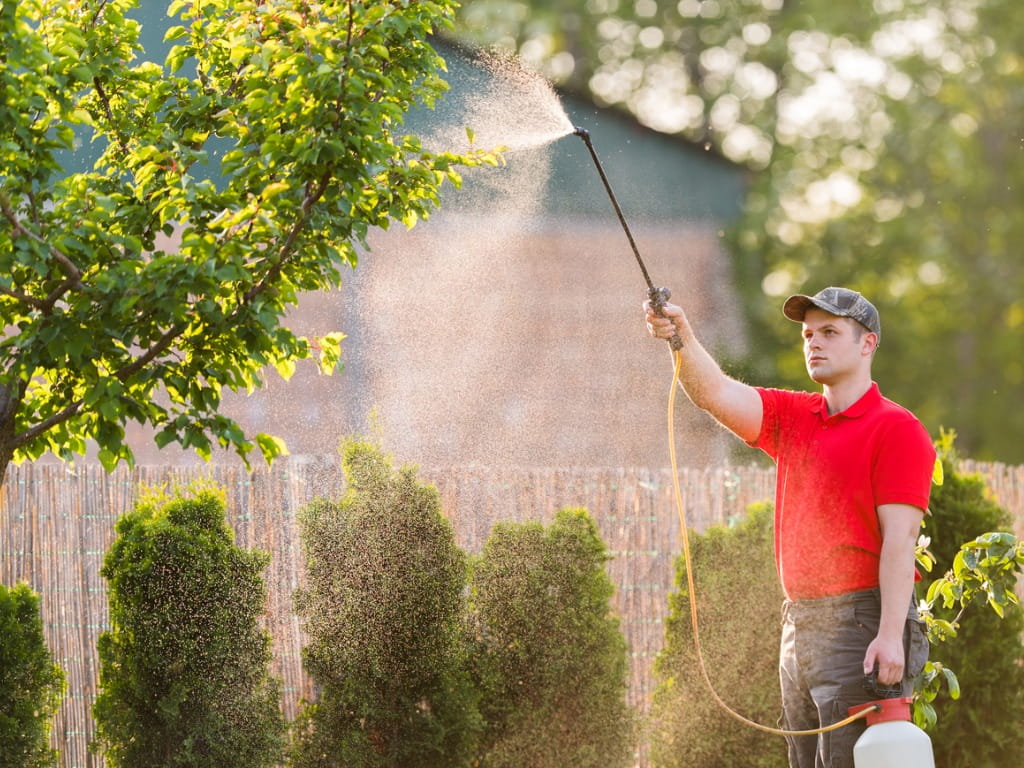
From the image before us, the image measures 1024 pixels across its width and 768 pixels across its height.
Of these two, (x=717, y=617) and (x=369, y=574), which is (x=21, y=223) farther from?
(x=717, y=617)

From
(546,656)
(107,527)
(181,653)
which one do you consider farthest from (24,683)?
(546,656)

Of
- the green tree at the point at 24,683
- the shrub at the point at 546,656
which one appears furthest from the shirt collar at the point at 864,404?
the green tree at the point at 24,683

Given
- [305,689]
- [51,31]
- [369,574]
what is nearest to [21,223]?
[51,31]

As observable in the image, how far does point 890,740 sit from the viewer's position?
288 cm

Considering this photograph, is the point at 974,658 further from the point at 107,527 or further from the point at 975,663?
the point at 107,527

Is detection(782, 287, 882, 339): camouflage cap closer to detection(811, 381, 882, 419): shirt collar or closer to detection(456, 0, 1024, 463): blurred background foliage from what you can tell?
→ detection(811, 381, 882, 419): shirt collar

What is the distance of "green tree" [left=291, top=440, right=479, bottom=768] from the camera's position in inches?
201

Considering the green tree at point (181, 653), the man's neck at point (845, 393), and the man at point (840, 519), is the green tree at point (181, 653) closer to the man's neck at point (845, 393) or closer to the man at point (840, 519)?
the man at point (840, 519)

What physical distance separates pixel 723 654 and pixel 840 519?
2662mm

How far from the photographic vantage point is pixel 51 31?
3.56 metres

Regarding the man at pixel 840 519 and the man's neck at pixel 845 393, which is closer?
the man at pixel 840 519

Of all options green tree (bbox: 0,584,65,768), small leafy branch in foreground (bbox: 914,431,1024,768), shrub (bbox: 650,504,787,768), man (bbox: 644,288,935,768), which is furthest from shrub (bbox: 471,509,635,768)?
man (bbox: 644,288,935,768)

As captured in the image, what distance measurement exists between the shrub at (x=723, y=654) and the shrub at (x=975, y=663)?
2.51 ft

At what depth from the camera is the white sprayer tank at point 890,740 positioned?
287cm
